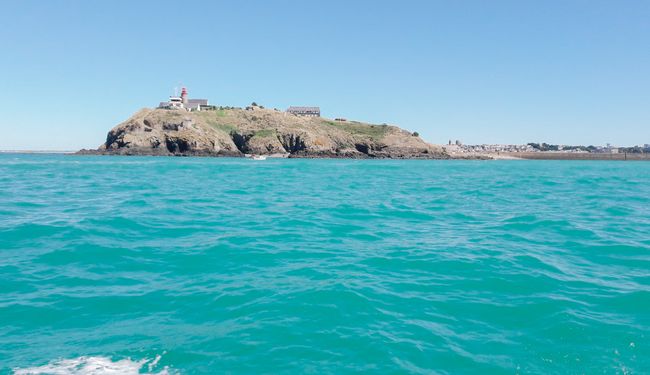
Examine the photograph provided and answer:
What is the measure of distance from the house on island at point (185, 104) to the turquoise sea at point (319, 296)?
175323 mm

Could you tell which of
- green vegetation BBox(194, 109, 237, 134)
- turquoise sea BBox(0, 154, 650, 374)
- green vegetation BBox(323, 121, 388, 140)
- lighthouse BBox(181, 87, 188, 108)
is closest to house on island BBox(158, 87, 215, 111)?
lighthouse BBox(181, 87, 188, 108)

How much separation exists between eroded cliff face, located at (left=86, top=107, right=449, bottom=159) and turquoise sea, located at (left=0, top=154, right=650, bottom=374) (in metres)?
127

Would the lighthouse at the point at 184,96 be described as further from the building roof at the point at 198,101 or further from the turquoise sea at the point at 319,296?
the turquoise sea at the point at 319,296

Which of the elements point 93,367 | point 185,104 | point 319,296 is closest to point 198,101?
point 185,104

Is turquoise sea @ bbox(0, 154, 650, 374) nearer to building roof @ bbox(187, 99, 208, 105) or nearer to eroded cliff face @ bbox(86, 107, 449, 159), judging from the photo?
eroded cliff face @ bbox(86, 107, 449, 159)

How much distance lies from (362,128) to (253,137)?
177ft

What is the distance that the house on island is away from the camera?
593 feet

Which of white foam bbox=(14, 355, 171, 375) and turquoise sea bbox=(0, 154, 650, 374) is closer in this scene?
white foam bbox=(14, 355, 171, 375)

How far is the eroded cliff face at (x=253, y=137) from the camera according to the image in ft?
447

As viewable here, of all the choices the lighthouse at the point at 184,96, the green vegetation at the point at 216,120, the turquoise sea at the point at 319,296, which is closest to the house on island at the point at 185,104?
the lighthouse at the point at 184,96

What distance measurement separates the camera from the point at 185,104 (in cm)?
18738

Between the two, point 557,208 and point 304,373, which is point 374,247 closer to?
point 304,373

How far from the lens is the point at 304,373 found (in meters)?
5.93

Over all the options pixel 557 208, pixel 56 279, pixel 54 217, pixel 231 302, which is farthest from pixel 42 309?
pixel 557 208
